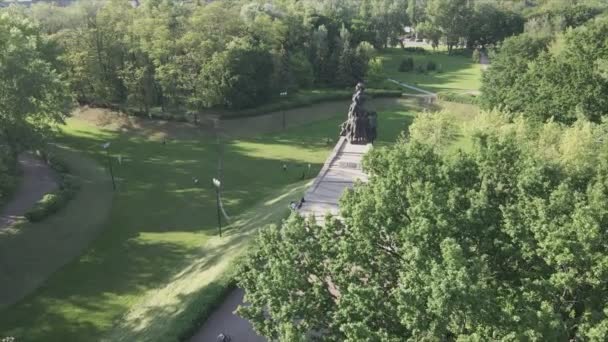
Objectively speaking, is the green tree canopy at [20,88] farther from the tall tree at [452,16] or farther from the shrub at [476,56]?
the tall tree at [452,16]

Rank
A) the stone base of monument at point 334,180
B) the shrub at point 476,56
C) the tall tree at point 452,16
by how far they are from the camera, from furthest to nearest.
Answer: the tall tree at point 452,16 → the shrub at point 476,56 → the stone base of monument at point 334,180

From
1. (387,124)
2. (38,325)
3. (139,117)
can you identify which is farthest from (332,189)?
(139,117)

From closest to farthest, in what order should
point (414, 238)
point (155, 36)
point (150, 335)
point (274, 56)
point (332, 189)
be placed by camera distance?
1. point (414, 238)
2. point (150, 335)
3. point (332, 189)
4. point (155, 36)
5. point (274, 56)

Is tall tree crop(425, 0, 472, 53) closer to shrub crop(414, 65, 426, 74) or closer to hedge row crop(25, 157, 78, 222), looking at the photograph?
shrub crop(414, 65, 426, 74)

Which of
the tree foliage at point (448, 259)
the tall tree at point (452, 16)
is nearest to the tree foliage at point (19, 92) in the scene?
the tree foliage at point (448, 259)

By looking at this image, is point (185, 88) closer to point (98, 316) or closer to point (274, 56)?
point (274, 56)

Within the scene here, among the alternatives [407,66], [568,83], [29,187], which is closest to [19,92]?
[29,187]
